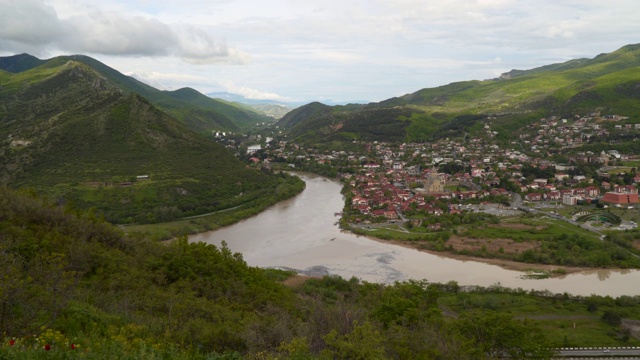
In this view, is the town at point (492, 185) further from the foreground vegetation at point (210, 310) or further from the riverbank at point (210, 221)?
the foreground vegetation at point (210, 310)

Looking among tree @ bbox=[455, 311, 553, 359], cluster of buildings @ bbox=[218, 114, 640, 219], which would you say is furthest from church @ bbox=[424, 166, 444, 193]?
tree @ bbox=[455, 311, 553, 359]

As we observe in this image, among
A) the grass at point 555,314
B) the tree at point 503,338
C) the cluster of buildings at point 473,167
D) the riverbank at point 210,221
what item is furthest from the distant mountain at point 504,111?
the tree at point 503,338

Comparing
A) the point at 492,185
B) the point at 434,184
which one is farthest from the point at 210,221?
the point at 492,185

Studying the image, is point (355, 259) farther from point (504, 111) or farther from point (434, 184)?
point (504, 111)

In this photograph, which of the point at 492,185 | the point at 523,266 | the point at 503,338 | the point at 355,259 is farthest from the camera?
the point at 492,185

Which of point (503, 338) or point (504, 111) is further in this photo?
point (504, 111)
